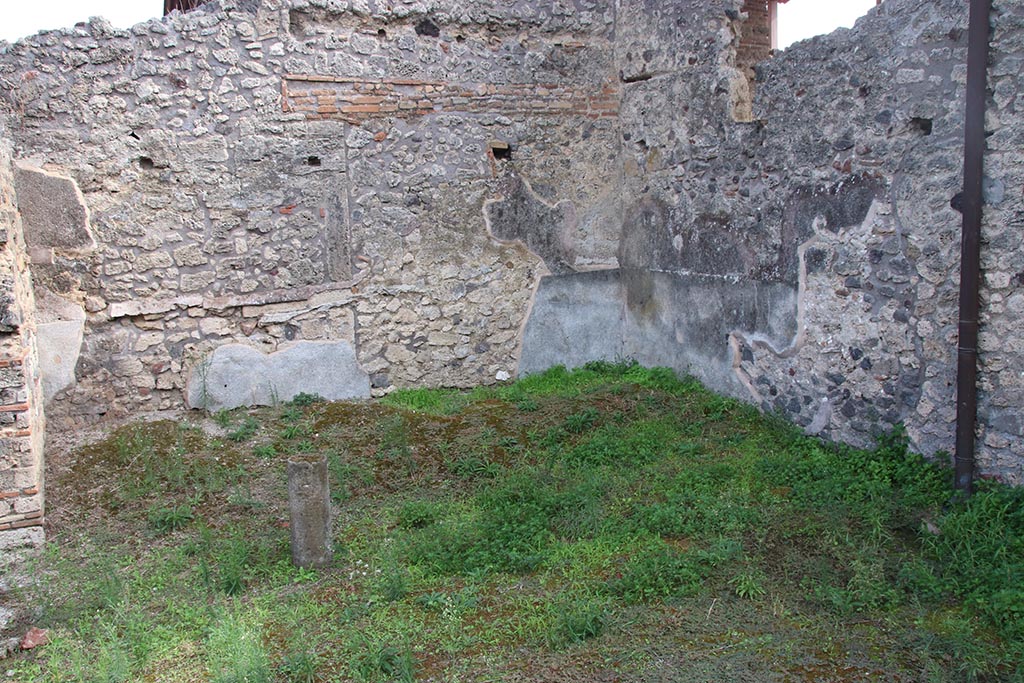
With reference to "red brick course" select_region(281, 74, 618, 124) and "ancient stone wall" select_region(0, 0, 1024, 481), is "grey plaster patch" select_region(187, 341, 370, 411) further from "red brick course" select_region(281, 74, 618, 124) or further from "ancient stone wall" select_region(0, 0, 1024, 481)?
"red brick course" select_region(281, 74, 618, 124)

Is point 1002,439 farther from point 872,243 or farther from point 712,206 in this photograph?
point 712,206

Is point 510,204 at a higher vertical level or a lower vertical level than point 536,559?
higher

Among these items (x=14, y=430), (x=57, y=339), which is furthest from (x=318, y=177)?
(x=14, y=430)

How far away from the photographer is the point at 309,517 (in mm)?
4609

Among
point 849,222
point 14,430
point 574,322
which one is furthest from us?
point 574,322

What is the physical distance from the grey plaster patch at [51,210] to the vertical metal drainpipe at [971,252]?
601cm

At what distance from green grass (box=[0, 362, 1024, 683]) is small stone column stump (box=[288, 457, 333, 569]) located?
104 mm

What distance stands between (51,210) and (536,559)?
4.50 m

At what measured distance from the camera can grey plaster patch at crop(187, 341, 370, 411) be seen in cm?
679

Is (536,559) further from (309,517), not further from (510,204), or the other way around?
(510,204)

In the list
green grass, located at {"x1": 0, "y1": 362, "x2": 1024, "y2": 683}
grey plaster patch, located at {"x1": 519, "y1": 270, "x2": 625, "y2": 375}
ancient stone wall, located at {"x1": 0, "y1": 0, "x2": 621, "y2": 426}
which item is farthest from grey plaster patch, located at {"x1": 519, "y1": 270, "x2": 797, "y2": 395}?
green grass, located at {"x1": 0, "y1": 362, "x2": 1024, "y2": 683}

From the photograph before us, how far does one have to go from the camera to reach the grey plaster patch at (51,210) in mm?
6148

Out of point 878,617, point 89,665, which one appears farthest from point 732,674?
point 89,665

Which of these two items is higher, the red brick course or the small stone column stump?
the red brick course
